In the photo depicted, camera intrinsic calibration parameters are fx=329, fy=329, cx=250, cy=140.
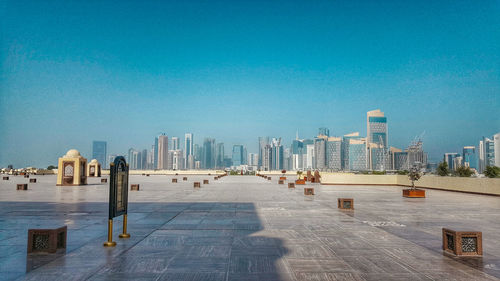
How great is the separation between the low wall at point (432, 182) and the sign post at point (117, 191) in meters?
24.3

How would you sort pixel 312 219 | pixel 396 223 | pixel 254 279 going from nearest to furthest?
pixel 254 279 < pixel 396 223 < pixel 312 219

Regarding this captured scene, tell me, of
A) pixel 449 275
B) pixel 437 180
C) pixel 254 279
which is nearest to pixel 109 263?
pixel 254 279

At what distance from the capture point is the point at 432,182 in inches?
1195

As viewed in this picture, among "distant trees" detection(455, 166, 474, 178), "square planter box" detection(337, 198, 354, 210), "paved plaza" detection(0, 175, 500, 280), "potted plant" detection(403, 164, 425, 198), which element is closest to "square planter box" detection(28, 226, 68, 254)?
"paved plaza" detection(0, 175, 500, 280)

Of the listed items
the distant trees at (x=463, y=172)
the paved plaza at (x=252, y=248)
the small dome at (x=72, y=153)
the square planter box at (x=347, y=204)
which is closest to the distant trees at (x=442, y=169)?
the distant trees at (x=463, y=172)

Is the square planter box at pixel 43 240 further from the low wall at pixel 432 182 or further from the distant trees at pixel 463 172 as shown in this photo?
the distant trees at pixel 463 172

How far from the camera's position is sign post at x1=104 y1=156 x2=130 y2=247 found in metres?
8.02

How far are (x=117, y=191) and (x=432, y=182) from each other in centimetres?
2994

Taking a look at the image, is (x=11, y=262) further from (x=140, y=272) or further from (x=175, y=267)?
(x=175, y=267)

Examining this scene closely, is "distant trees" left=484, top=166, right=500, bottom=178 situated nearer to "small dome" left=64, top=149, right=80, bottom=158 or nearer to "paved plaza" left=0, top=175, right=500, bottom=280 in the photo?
"paved plaza" left=0, top=175, right=500, bottom=280

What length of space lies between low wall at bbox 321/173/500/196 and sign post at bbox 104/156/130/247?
24.3 m

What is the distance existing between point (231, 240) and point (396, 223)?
244 inches

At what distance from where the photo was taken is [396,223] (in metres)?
11.4

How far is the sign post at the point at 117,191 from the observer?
26.3ft
